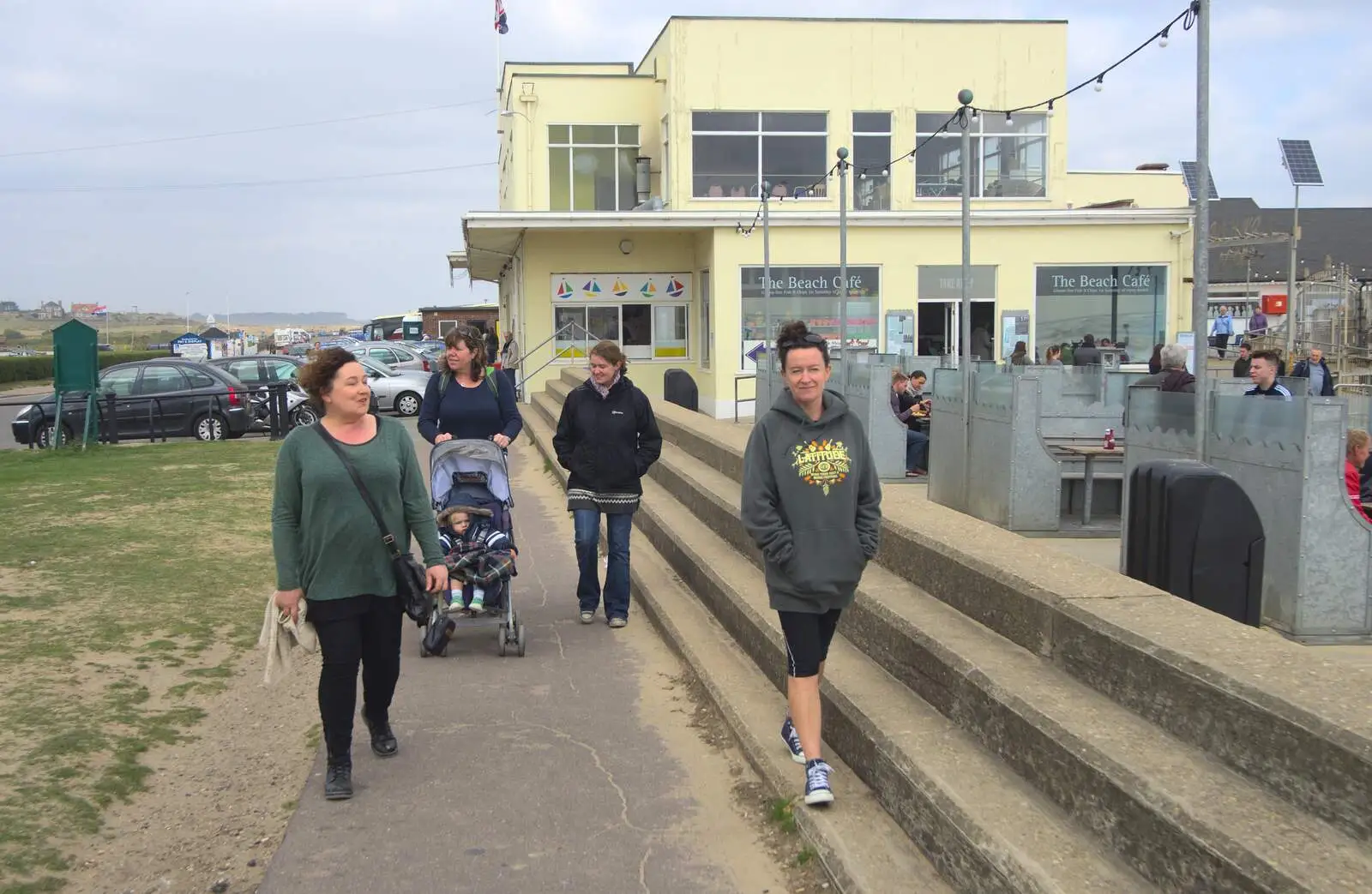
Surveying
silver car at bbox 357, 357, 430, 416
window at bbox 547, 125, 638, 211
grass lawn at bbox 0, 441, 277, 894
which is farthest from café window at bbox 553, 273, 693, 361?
grass lawn at bbox 0, 441, 277, 894

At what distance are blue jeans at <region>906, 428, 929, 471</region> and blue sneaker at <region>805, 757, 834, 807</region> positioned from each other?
913 centimetres

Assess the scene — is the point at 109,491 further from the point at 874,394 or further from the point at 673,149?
the point at 673,149

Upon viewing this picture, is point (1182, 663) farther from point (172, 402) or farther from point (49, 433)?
point (49, 433)

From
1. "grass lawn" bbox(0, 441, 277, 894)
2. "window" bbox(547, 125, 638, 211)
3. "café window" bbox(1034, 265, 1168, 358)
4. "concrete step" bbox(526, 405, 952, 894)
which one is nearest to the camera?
"concrete step" bbox(526, 405, 952, 894)

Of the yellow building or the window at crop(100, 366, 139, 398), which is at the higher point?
the yellow building

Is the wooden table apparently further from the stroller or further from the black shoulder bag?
the black shoulder bag

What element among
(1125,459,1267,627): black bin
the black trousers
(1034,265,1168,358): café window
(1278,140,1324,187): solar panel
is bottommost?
the black trousers

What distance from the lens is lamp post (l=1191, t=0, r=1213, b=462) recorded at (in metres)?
6.82

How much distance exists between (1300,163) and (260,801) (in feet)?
90.9

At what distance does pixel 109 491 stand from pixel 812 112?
63.7 feet

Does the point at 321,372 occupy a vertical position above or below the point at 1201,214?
below

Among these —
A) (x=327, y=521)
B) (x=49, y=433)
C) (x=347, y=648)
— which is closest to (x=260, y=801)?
(x=347, y=648)

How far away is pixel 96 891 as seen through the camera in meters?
4.64

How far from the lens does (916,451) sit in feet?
45.2
